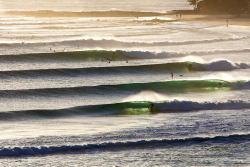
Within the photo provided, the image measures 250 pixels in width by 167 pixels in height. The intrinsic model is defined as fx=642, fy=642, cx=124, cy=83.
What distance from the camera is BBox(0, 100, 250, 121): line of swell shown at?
23958 millimetres

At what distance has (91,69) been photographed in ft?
113

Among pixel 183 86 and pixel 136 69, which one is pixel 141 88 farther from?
pixel 136 69

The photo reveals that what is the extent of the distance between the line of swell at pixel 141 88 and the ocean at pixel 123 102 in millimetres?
46

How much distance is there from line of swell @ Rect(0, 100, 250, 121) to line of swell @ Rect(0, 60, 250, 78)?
305 inches

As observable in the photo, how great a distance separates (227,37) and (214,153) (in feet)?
115

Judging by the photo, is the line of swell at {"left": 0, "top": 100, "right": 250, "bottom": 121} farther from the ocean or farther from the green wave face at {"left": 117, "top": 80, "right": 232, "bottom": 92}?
the green wave face at {"left": 117, "top": 80, "right": 232, "bottom": 92}

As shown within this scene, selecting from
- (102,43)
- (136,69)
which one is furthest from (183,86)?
(102,43)

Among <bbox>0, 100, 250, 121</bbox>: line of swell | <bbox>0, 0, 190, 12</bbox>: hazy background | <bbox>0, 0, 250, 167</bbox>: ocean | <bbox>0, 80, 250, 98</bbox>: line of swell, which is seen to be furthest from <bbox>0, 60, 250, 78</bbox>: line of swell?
<bbox>0, 0, 190, 12</bbox>: hazy background

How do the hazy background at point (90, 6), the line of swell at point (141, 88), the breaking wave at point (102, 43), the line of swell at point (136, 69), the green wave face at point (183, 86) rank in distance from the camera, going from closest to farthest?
1. the line of swell at point (141, 88)
2. the green wave face at point (183, 86)
3. the line of swell at point (136, 69)
4. the breaking wave at point (102, 43)
5. the hazy background at point (90, 6)

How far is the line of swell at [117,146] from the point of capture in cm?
1898

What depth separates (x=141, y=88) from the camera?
1174 inches

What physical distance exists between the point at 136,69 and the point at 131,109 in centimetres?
965

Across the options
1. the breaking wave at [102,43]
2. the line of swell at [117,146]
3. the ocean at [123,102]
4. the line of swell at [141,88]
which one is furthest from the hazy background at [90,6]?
the line of swell at [117,146]

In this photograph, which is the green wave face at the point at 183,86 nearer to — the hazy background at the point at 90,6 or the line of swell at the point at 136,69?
the line of swell at the point at 136,69
